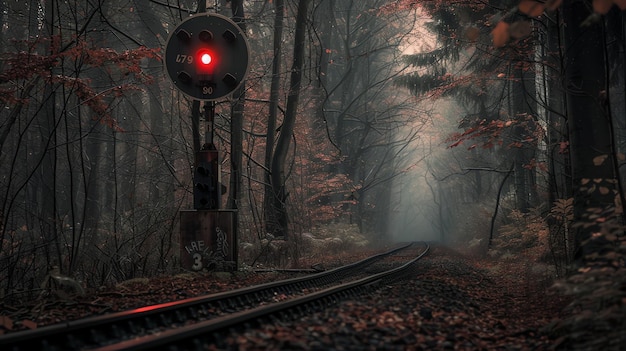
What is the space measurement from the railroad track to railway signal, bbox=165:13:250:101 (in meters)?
3.58

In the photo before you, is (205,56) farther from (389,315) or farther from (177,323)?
(389,315)

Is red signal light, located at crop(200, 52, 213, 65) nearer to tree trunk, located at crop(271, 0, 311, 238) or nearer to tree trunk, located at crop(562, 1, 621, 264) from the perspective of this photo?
tree trunk, located at crop(562, 1, 621, 264)

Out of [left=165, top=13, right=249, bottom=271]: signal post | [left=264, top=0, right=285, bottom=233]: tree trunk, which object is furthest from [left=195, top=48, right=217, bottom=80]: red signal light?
[left=264, top=0, right=285, bottom=233]: tree trunk

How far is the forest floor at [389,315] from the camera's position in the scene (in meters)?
4.57

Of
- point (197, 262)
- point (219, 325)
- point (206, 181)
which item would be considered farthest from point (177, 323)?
point (206, 181)

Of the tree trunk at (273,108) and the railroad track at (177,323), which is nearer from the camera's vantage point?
the railroad track at (177,323)

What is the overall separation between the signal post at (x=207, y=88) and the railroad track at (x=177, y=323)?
168cm

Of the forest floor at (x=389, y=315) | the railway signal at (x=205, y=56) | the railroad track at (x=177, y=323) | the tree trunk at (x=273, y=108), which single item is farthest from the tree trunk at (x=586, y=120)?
the tree trunk at (x=273, y=108)

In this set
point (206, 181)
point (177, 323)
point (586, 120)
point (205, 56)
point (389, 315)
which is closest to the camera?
point (177, 323)

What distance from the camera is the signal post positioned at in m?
8.67

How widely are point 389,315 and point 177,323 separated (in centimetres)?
225

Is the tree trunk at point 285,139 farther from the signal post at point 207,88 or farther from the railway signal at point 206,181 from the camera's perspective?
the railway signal at point 206,181

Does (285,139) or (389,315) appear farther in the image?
(285,139)

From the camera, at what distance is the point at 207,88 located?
8867mm
